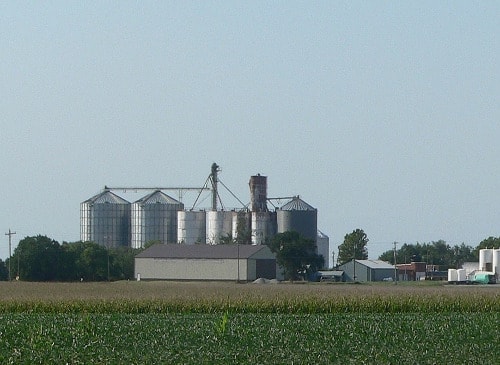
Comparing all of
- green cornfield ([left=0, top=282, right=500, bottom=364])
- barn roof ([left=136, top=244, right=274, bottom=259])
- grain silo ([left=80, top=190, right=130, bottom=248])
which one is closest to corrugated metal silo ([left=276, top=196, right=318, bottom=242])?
grain silo ([left=80, top=190, right=130, bottom=248])

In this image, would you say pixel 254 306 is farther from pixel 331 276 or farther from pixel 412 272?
pixel 412 272

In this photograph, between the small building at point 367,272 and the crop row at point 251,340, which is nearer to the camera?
the crop row at point 251,340

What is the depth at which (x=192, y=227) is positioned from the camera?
5910 inches

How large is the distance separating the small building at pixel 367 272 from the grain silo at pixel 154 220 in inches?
897

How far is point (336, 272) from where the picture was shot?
13788 centimetres

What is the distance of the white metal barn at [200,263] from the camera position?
396 ft

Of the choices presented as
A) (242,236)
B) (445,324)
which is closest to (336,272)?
(242,236)

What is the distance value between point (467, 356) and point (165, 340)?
8.00 metres

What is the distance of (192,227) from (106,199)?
13.7 metres

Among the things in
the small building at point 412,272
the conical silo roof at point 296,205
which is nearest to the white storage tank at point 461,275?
the small building at point 412,272

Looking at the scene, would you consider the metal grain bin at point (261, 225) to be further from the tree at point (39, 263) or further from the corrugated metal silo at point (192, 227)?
the tree at point (39, 263)

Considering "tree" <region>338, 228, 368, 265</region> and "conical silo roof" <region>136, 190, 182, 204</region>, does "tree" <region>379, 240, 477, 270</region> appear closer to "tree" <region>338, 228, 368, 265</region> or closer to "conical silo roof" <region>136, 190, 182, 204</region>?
"tree" <region>338, 228, 368, 265</region>

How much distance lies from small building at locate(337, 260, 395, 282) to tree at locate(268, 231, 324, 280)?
7893 mm

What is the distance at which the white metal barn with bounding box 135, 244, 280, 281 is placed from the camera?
12081cm
